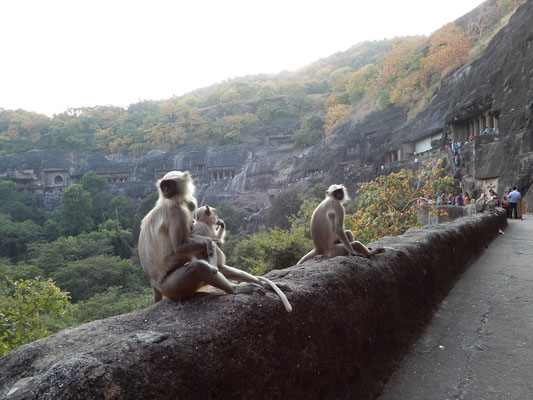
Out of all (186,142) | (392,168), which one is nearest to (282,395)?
(392,168)

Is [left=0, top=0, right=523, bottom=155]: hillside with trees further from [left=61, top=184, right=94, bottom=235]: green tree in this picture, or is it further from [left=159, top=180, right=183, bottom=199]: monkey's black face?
[left=159, top=180, right=183, bottom=199]: monkey's black face

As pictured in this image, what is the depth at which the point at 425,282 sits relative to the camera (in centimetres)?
356

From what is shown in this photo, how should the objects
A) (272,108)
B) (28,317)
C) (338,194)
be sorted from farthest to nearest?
(272,108), (28,317), (338,194)

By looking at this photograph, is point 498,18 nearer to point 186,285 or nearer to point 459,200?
point 459,200

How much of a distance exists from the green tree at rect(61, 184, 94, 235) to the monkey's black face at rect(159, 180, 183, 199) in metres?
43.8

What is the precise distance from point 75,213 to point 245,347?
150ft

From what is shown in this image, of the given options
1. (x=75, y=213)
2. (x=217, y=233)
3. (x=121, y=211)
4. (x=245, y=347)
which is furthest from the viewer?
(x=121, y=211)

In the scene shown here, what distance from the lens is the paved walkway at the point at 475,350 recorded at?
2.25 meters

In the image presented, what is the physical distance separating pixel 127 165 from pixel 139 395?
59.2 m

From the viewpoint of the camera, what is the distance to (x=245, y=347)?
147 cm

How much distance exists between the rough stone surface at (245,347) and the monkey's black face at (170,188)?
85cm

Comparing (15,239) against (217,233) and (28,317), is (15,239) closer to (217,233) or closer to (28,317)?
(28,317)

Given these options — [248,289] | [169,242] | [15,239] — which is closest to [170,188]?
[169,242]

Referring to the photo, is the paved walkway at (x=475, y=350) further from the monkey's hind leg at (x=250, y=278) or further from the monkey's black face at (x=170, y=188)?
the monkey's black face at (x=170, y=188)
